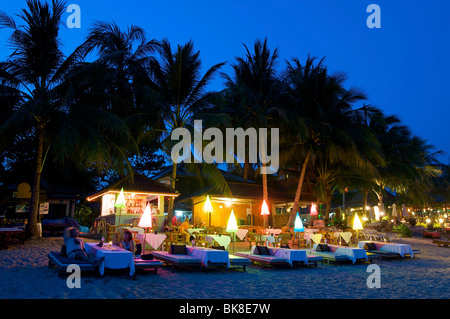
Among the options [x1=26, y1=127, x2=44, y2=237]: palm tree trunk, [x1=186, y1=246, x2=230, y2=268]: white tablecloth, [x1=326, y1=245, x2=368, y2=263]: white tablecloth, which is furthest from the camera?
[x1=26, y1=127, x2=44, y2=237]: palm tree trunk

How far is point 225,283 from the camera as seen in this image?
7.23 m

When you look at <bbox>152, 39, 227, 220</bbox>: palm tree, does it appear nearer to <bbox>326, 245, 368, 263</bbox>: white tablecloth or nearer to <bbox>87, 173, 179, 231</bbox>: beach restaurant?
<bbox>87, 173, 179, 231</bbox>: beach restaurant

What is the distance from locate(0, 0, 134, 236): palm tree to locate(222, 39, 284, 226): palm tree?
280 inches

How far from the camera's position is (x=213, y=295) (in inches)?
237

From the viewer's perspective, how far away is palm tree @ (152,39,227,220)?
16391 mm

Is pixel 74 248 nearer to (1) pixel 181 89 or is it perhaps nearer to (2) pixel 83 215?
(1) pixel 181 89

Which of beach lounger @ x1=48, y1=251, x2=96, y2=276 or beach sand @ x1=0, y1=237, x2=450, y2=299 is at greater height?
beach lounger @ x1=48, y1=251, x2=96, y2=276

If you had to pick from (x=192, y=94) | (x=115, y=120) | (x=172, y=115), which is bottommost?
(x=115, y=120)

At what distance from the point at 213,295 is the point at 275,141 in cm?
1499

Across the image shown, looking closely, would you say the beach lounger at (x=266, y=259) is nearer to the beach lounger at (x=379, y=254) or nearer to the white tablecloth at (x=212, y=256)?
the white tablecloth at (x=212, y=256)

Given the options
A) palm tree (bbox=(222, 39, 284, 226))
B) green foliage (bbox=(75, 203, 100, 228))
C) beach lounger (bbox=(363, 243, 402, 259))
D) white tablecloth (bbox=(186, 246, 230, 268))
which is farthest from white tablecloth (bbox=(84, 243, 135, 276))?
green foliage (bbox=(75, 203, 100, 228))

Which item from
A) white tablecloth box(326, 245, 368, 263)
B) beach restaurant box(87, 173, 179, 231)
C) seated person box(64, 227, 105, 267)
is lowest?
white tablecloth box(326, 245, 368, 263)
